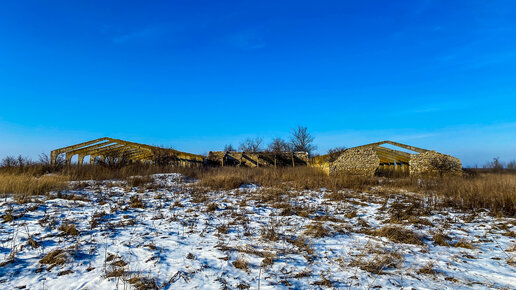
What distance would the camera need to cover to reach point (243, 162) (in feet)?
96.2

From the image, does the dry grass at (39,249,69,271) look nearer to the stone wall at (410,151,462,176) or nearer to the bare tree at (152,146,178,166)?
the bare tree at (152,146,178,166)

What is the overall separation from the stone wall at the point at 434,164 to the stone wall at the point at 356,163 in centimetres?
261

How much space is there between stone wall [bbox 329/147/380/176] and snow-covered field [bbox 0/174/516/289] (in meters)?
8.30

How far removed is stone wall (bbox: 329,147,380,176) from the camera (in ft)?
55.1

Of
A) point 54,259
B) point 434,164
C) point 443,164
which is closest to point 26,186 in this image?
point 54,259

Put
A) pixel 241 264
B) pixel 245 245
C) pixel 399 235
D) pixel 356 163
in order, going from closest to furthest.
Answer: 1. pixel 241 264
2. pixel 245 245
3. pixel 399 235
4. pixel 356 163

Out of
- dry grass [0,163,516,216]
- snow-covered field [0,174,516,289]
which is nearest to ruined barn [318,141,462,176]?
dry grass [0,163,516,216]

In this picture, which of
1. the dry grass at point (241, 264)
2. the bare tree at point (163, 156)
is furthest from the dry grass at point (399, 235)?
the bare tree at point (163, 156)

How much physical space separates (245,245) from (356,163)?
13507mm

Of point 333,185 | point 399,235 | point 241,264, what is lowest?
point 241,264

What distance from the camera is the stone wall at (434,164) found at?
16.3 m

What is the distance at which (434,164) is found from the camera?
16.6 meters

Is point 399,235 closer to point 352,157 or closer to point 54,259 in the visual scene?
point 54,259

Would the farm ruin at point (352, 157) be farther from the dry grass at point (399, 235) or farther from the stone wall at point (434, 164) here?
the dry grass at point (399, 235)
